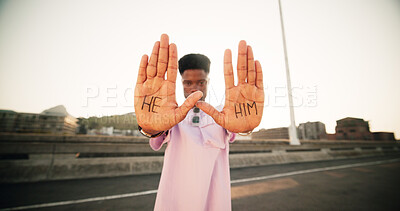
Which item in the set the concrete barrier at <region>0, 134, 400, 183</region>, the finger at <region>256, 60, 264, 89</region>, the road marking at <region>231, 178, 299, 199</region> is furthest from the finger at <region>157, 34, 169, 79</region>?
the concrete barrier at <region>0, 134, 400, 183</region>

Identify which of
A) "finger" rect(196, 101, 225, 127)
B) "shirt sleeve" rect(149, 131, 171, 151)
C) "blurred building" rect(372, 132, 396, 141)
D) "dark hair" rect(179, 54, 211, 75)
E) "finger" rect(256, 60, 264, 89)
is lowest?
"blurred building" rect(372, 132, 396, 141)

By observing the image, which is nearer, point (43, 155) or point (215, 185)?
point (215, 185)

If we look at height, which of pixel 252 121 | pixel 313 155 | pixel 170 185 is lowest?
pixel 313 155

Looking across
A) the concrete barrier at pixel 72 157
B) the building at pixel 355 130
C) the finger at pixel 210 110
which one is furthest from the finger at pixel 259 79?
→ the building at pixel 355 130

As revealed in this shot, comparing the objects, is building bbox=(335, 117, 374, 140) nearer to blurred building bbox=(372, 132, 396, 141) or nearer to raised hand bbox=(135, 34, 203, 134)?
blurred building bbox=(372, 132, 396, 141)

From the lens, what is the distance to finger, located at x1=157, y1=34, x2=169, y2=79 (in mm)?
1315

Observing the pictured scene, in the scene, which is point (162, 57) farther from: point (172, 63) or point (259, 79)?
point (259, 79)

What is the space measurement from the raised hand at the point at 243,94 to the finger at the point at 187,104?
0.84 ft

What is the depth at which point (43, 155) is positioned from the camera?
4.32m

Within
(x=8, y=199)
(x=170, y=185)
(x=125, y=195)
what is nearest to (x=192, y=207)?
(x=170, y=185)

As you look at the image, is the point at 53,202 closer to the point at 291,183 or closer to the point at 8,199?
the point at 8,199

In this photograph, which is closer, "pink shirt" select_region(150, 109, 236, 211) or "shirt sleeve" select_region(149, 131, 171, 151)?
"pink shirt" select_region(150, 109, 236, 211)

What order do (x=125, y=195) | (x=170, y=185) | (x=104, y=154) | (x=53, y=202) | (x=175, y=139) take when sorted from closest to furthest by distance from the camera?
Answer: (x=170, y=185) → (x=175, y=139) → (x=53, y=202) → (x=125, y=195) → (x=104, y=154)

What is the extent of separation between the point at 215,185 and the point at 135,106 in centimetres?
95
